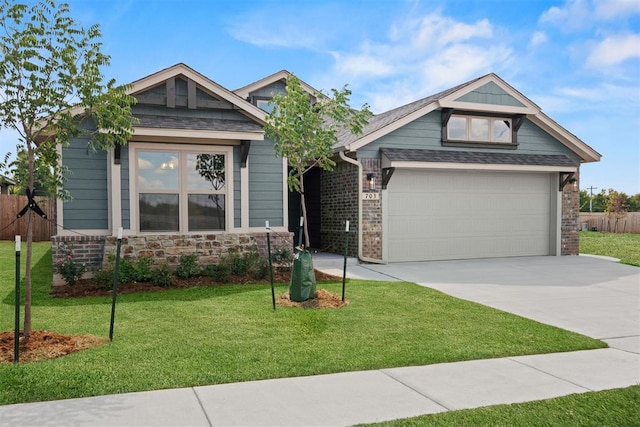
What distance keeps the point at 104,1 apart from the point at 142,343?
5.94 m

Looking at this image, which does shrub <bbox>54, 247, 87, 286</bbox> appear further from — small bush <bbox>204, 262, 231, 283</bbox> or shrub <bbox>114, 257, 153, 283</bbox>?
small bush <bbox>204, 262, 231, 283</bbox>

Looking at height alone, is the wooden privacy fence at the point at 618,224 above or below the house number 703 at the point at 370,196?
below

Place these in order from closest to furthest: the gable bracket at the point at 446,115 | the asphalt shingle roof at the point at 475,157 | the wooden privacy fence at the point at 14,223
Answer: the asphalt shingle roof at the point at 475,157, the gable bracket at the point at 446,115, the wooden privacy fence at the point at 14,223

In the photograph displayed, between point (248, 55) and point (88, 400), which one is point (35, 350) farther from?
point (248, 55)

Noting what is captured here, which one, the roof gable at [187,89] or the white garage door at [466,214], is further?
the white garage door at [466,214]

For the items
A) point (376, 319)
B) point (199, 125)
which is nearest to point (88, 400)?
point (376, 319)

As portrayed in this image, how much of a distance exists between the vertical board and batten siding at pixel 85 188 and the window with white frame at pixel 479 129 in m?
9.15

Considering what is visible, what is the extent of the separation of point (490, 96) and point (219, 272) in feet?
30.5

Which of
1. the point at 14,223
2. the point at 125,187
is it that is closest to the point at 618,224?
the point at 125,187

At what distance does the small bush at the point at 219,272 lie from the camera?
32.1ft

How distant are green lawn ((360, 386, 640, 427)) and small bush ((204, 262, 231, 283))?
263 inches

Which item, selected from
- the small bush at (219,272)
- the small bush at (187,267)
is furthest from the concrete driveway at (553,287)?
the small bush at (187,267)

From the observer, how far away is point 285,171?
37.0ft

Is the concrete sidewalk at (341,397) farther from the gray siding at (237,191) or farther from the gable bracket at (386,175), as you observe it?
the gable bracket at (386,175)
